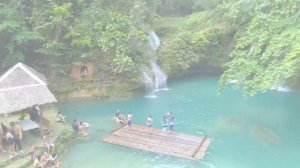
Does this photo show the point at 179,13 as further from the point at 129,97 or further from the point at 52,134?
the point at 52,134

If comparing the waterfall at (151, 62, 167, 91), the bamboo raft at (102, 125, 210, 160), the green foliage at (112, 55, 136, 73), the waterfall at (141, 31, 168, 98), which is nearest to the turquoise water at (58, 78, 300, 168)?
the bamboo raft at (102, 125, 210, 160)

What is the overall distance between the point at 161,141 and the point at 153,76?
14.0 metres

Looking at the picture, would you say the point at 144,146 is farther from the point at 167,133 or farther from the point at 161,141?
the point at 167,133

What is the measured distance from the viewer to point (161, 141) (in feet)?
72.8

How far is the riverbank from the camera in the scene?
18469 mm

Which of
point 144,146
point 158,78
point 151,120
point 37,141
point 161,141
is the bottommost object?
point 144,146

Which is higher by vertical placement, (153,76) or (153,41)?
(153,41)

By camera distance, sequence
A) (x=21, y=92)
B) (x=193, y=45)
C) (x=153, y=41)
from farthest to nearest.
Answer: (x=193, y=45), (x=153, y=41), (x=21, y=92)

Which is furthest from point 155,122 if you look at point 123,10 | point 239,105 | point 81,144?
point 123,10

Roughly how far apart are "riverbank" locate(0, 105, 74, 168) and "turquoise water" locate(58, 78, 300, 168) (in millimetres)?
589

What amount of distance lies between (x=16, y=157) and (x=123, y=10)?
20.5m

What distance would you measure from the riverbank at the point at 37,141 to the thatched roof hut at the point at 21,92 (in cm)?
186

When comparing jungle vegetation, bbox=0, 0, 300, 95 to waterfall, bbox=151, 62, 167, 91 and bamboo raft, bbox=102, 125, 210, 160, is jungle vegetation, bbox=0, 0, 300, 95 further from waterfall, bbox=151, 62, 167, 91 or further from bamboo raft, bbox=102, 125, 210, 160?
bamboo raft, bbox=102, 125, 210, 160

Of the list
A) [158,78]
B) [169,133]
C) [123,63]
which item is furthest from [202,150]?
[158,78]
